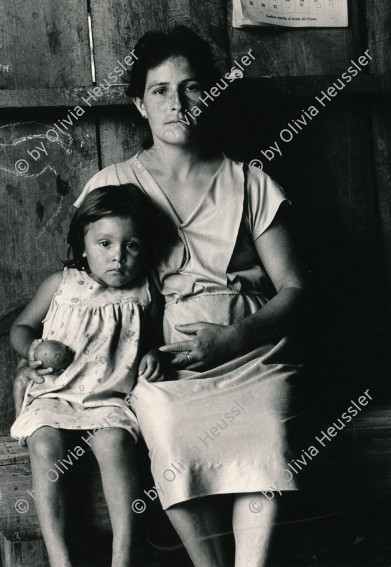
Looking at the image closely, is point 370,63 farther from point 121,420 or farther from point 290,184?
point 121,420

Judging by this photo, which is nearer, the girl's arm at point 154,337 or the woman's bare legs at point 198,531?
the woman's bare legs at point 198,531

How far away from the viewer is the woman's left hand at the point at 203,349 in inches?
63.2

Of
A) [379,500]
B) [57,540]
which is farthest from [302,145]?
[57,540]

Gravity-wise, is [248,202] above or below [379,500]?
above

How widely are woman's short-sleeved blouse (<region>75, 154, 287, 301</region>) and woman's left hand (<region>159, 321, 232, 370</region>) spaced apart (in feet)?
0.47

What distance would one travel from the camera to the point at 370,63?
219 centimetres

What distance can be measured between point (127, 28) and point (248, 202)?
0.66 m

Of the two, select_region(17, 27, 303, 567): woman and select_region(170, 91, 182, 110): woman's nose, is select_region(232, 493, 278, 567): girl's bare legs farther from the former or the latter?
select_region(170, 91, 182, 110): woman's nose

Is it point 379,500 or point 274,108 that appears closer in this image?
point 379,500

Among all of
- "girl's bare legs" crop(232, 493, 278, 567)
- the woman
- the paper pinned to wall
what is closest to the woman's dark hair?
the woman

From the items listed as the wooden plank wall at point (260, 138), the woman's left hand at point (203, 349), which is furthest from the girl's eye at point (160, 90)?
the woman's left hand at point (203, 349)

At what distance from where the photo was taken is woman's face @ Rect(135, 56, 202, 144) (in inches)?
68.4

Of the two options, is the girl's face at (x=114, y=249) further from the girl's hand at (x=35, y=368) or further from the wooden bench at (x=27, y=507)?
the wooden bench at (x=27, y=507)

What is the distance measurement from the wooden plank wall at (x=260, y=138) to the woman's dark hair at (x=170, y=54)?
222 millimetres
